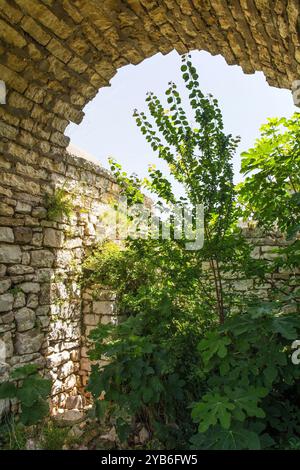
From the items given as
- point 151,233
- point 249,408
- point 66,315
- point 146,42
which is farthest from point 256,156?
point 66,315

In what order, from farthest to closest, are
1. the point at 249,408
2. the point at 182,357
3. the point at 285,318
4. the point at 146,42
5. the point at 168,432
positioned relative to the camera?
1. the point at 146,42
2. the point at 182,357
3. the point at 168,432
4. the point at 285,318
5. the point at 249,408

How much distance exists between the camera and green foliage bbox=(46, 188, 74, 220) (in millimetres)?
3900

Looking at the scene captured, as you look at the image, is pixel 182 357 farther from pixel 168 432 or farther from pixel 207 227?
pixel 207 227

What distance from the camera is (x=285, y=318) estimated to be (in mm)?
1882

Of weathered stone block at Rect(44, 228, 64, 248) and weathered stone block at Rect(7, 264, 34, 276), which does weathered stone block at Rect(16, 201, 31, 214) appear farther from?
weathered stone block at Rect(7, 264, 34, 276)

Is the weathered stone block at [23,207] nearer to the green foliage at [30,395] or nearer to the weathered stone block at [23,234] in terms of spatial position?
the weathered stone block at [23,234]

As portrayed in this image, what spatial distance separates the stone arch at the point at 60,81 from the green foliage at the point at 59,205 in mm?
69

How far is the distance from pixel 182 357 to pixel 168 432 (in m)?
0.52

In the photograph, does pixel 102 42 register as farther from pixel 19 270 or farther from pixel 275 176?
pixel 19 270

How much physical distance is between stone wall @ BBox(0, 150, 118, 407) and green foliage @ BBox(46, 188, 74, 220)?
0.16ft

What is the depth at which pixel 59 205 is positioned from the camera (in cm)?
394

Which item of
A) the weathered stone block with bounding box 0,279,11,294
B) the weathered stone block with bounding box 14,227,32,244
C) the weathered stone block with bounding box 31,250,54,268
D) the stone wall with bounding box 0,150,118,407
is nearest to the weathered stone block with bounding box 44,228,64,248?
the stone wall with bounding box 0,150,118,407

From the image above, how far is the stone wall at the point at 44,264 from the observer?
342 centimetres

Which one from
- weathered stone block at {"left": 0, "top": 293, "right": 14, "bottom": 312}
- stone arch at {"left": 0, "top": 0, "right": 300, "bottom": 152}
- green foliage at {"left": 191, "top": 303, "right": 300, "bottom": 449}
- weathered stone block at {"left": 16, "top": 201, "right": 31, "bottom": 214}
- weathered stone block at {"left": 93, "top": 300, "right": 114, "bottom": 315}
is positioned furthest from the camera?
weathered stone block at {"left": 93, "top": 300, "right": 114, "bottom": 315}
